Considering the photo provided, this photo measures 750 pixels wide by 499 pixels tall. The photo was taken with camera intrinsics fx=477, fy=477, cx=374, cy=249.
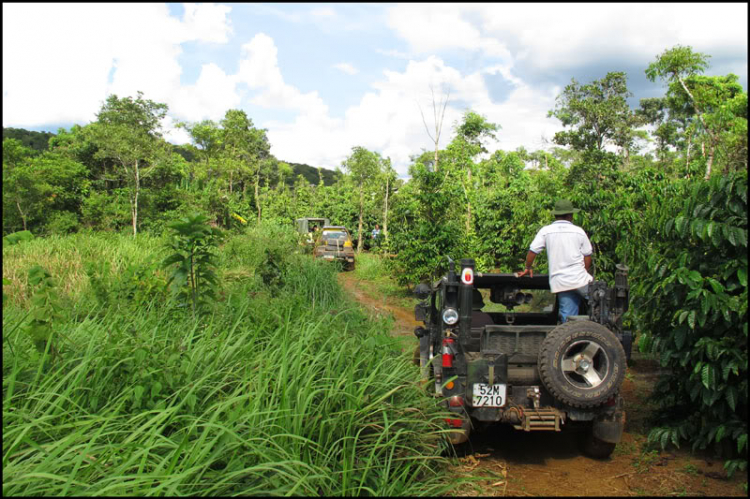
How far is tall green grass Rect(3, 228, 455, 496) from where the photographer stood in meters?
2.79

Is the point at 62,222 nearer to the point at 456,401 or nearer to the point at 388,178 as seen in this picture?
the point at 388,178

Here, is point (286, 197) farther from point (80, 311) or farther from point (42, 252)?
point (80, 311)

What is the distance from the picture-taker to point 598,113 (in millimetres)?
15523

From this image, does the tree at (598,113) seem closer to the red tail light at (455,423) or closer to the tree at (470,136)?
the tree at (470,136)

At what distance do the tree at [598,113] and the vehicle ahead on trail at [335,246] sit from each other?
351 inches

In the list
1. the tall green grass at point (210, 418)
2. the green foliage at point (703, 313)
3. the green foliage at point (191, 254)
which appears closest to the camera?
the tall green grass at point (210, 418)

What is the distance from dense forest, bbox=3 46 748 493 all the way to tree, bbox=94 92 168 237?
0.23 ft

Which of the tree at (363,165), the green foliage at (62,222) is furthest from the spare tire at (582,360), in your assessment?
the tree at (363,165)

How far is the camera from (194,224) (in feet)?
17.5

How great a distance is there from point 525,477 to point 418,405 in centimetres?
104

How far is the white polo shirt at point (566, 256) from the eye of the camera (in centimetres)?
466

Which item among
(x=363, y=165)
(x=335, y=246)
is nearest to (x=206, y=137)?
(x=363, y=165)

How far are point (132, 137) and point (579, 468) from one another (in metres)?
19.5

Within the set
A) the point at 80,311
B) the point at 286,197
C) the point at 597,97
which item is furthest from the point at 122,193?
the point at 597,97
